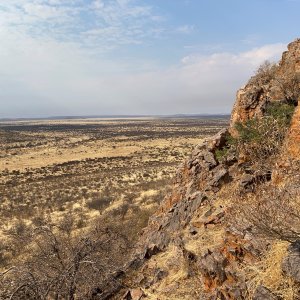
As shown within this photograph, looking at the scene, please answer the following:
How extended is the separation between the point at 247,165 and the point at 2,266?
35.1ft

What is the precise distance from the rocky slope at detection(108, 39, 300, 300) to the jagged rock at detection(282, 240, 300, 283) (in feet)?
0.05

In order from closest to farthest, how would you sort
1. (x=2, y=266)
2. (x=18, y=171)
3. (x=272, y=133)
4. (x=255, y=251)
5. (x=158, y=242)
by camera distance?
(x=255, y=251), (x=158, y=242), (x=272, y=133), (x=2, y=266), (x=18, y=171)

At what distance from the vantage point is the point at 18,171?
4506cm

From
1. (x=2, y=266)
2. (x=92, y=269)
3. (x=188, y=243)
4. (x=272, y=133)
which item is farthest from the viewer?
(x=2, y=266)

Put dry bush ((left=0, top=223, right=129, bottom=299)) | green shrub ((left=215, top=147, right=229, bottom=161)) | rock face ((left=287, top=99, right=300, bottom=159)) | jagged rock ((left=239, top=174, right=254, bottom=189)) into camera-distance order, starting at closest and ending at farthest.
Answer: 1. dry bush ((left=0, top=223, right=129, bottom=299))
2. rock face ((left=287, top=99, right=300, bottom=159))
3. jagged rock ((left=239, top=174, right=254, bottom=189))
4. green shrub ((left=215, top=147, right=229, bottom=161))

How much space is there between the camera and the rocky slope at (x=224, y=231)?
20.8ft

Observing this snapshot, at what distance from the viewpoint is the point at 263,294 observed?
5840 mm

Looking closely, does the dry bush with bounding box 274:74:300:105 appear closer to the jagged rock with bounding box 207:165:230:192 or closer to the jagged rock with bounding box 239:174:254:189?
the jagged rock with bounding box 207:165:230:192

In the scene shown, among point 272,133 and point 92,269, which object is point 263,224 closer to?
point 92,269

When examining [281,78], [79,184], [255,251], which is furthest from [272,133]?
[79,184]

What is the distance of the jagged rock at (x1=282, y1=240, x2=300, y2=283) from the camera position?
18.6 ft

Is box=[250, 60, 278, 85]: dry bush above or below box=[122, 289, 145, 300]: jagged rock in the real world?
above

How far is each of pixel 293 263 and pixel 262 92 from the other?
899 cm

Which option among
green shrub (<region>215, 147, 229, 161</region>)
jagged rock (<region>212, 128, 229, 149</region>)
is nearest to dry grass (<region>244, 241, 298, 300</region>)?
green shrub (<region>215, 147, 229, 161</region>)
